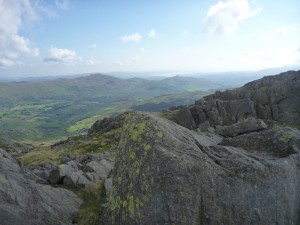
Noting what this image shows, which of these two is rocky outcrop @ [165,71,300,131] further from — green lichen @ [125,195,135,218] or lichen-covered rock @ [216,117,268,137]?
green lichen @ [125,195,135,218]

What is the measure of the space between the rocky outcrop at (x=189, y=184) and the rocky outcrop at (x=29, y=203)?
3731mm

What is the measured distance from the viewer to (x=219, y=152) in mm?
18250

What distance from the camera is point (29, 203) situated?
17.2 m

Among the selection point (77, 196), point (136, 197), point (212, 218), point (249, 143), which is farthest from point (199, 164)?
point (77, 196)

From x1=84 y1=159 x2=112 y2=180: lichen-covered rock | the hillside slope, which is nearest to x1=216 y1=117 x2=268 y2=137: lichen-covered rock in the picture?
the hillside slope

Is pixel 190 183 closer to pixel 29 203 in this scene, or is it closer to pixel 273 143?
pixel 273 143

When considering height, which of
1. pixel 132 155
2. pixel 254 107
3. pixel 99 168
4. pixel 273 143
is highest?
pixel 132 155

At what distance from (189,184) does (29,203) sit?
964 cm

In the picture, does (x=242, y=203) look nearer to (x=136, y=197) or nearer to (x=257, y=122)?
(x=136, y=197)

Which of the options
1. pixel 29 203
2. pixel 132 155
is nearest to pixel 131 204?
pixel 132 155

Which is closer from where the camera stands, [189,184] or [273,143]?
[189,184]

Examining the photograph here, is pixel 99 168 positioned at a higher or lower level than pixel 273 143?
lower

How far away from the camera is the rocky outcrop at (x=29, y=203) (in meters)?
14.4

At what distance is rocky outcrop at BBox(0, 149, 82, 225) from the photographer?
14.4 metres
